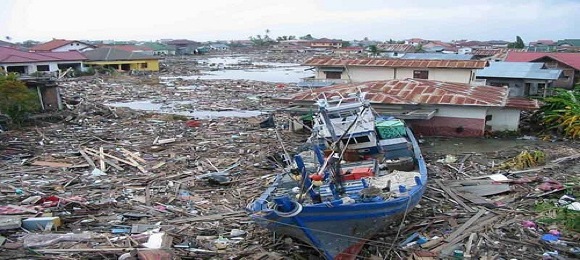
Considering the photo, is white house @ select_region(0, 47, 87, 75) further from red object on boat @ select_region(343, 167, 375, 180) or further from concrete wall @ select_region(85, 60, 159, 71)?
red object on boat @ select_region(343, 167, 375, 180)

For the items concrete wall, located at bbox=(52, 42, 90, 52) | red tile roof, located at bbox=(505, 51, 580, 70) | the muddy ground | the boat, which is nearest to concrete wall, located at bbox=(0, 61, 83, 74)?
concrete wall, located at bbox=(52, 42, 90, 52)

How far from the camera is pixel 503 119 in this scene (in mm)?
18766

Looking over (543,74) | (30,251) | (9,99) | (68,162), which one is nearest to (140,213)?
(30,251)

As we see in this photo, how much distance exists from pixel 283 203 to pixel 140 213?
4011 millimetres

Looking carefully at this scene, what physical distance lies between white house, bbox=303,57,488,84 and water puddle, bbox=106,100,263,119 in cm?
561

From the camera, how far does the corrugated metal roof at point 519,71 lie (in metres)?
25.2

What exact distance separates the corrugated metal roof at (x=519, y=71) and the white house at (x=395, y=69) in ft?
4.27

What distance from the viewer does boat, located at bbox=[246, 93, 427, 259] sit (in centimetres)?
724

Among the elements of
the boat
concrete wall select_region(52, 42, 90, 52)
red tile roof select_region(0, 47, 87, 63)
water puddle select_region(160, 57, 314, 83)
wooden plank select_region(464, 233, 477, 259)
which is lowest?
wooden plank select_region(464, 233, 477, 259)

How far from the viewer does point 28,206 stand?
952cm

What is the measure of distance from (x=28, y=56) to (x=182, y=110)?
22.3 metres

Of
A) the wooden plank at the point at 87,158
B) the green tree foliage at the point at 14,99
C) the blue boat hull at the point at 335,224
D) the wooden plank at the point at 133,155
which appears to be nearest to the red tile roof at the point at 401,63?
the wooden plank at the point at 133,155

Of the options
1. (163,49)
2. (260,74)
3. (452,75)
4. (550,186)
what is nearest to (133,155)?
(550,186)

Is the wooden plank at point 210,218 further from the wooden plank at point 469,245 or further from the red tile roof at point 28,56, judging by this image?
the red tile roof at point 28,56
